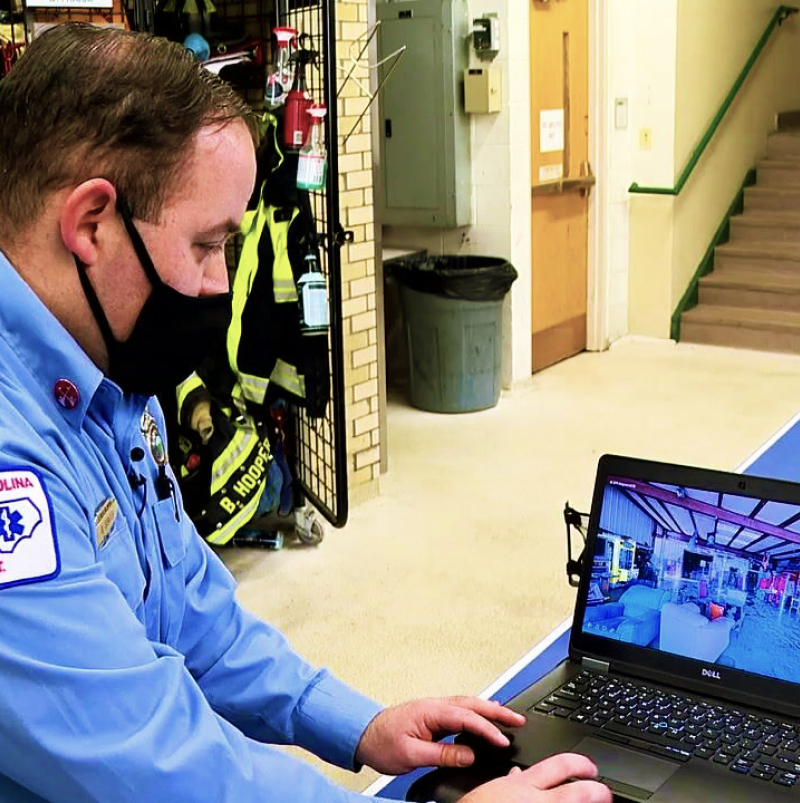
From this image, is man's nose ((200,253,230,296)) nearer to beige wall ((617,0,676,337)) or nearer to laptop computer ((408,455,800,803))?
laptop computer ((408,455,800,803))

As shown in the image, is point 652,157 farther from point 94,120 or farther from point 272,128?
point 94,120

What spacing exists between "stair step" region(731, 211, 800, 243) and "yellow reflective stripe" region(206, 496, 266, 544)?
4673mm

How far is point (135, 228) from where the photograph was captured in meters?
1.00

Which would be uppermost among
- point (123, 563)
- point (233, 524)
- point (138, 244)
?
point (138, 244)

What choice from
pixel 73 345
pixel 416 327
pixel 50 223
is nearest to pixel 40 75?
pixel 50 223

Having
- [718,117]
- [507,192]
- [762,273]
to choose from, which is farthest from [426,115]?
[762,273]

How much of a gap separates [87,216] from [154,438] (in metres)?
0.39

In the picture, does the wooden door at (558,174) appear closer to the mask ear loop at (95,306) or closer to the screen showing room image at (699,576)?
the screen showing room image at (699,576)

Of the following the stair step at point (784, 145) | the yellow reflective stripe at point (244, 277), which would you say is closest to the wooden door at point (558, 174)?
the stair step at point (784, 145)

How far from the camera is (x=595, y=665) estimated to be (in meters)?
1.34

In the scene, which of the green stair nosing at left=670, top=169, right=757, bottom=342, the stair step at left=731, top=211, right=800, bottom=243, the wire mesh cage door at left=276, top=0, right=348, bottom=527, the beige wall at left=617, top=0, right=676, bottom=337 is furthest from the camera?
the stair step at left=731, top=211, right=800, bottom=243

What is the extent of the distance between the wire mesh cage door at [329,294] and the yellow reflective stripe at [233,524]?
0.32 m

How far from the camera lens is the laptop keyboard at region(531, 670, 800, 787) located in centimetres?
115

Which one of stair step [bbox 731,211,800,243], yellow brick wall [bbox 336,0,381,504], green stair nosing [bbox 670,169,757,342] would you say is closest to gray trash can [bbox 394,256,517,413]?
yellow brick wall [bbox 336,0,381,504]
